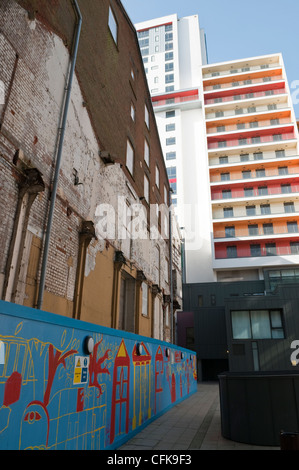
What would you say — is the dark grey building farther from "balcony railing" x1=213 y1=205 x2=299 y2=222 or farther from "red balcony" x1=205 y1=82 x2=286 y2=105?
"red balcony" x1=205 y1=82 x2=286 y2=105

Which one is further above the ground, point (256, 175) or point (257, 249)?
point (256, 175)

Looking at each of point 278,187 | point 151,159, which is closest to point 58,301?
point 151,159

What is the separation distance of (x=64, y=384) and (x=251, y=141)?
146 ft

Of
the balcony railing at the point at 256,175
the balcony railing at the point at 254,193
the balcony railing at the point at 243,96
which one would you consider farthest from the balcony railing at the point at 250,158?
the balcony railing at the point at 243,96

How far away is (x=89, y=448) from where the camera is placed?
516 cm

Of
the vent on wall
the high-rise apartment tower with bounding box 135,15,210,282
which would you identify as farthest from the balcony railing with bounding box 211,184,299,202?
the vent on wall

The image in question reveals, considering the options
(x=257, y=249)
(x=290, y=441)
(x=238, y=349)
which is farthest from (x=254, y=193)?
(x=290, y=441)

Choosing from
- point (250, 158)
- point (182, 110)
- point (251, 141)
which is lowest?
point (250, 158)

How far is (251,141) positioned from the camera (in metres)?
43.8

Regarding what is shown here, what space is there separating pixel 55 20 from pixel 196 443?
11968 millimetres

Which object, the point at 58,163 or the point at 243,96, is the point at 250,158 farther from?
the point at 58,163

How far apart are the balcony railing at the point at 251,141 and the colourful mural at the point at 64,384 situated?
4043cm

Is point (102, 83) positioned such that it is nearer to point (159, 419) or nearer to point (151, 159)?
point (151, 159)

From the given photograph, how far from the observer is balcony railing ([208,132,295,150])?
4291 centimetres
